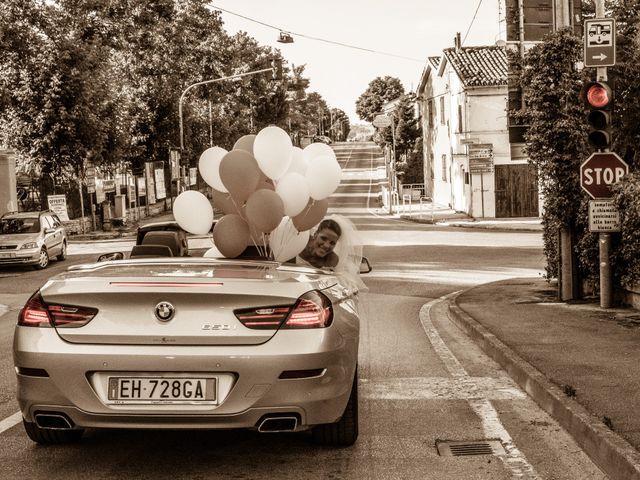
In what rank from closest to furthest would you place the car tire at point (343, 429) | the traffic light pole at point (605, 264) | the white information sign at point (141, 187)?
the car tire at point (343, 429) < the traffic light pole at point (605, 264) < the white information sign at point (141, 187)

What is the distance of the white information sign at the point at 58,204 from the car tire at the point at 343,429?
31.8 meters

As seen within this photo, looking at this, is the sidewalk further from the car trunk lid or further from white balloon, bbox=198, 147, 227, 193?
the car trunk lid

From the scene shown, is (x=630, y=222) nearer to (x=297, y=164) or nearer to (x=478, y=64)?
(x=297, y=164)

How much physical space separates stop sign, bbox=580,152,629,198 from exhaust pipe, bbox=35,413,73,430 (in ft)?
→ 29.0

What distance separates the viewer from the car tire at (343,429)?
235 inches

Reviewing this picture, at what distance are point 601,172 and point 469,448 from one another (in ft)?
23.7

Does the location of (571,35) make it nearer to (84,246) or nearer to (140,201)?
(84,246)

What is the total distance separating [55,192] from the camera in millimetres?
39094

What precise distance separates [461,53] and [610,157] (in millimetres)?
41361

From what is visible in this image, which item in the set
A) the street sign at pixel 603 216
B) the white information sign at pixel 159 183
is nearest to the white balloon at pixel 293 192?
the street sign at pixel 603 216

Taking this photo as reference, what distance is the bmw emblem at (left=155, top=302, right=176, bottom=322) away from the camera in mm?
5203

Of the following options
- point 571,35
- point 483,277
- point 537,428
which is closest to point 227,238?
point 537,428

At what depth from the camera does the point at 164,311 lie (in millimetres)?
5215

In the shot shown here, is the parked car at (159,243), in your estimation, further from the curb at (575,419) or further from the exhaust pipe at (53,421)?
the curb at (575,419)
